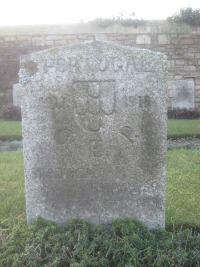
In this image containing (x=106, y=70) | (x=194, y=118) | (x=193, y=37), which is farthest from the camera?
(x=193, y=37)

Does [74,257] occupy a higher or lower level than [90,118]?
lower

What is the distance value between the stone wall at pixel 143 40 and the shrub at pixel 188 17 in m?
0.26

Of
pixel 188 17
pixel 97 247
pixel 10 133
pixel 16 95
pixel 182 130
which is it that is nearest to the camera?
pixel 97 247

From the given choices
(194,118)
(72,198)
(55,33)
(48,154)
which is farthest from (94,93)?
(55,33)

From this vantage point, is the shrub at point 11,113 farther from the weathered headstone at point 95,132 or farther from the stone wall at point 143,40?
the weathered headstone at point 95,132

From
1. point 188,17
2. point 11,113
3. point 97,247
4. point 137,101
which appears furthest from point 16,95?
point 97,247

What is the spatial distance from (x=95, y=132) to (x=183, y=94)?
34.1 feet

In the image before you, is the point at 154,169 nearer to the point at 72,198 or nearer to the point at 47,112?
the point at 72,198

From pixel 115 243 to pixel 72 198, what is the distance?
60cm

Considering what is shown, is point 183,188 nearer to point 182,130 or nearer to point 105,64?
point 105,64

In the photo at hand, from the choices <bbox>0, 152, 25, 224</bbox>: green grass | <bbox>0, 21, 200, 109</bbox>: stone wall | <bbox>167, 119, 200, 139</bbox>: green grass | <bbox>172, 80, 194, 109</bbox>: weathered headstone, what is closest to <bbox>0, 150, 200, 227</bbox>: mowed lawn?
<bbox>0, 152, 25, 224</bbox>: green grass

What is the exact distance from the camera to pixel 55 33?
1307 cm

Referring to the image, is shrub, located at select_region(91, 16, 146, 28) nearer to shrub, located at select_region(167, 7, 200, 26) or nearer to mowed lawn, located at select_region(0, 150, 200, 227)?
shrub, located at select_region(167, 7, 200, 26)

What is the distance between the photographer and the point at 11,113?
38.9ft
